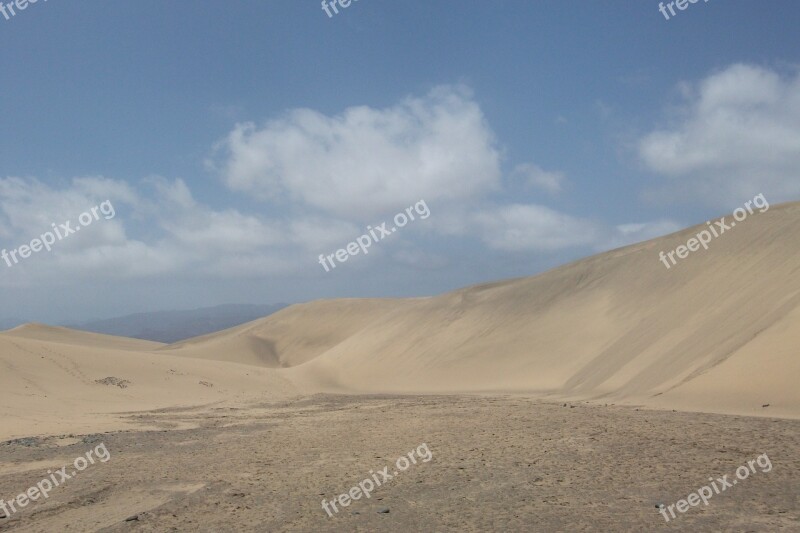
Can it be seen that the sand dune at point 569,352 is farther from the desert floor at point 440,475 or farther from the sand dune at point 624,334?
the desert floor at point 440,475

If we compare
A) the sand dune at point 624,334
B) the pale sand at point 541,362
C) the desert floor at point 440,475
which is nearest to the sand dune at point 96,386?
the pale sand at point 541,362

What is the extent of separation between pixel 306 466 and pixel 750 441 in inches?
257

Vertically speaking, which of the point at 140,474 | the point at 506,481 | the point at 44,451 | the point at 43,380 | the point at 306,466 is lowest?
the point at 506,481

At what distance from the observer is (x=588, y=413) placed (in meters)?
13.2

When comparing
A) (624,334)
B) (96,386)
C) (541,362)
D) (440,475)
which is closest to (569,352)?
(541,362)

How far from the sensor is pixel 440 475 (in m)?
8.41

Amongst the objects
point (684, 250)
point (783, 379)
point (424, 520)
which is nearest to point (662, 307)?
point (684, 250)

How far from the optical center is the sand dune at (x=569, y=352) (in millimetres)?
14219

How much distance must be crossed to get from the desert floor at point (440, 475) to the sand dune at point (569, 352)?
2.82 m

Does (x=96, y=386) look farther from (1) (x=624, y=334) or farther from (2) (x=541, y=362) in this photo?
(1) (x=624, y=334)

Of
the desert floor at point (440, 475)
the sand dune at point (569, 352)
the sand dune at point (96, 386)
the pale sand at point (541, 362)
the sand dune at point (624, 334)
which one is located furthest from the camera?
the sand dune at point (96, 386)

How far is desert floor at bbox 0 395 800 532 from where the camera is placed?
647cm

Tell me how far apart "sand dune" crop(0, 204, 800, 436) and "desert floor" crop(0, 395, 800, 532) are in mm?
2819

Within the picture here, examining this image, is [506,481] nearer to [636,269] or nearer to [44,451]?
[44,451]
